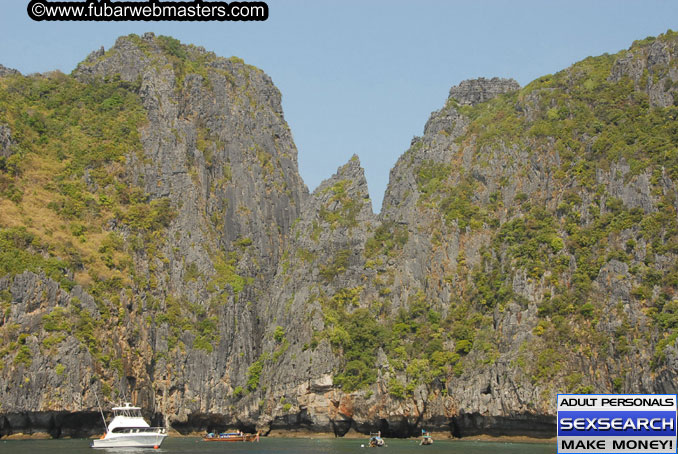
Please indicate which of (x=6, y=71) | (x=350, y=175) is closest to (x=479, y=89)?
(x=350, y=175)

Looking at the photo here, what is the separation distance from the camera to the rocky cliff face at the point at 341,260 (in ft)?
310

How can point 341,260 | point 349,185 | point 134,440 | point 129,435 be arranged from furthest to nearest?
1. point 349,185
2. point 341,260
3. point 134,440
4. point 129,435

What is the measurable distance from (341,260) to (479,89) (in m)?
42.1

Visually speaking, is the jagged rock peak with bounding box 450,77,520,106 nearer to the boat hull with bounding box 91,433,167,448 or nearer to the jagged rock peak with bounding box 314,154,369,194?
the jagged rock peak with bounding box 314,154,369,194

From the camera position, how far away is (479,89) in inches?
5512

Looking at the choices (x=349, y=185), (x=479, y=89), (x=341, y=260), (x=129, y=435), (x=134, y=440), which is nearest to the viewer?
(x=129, y=435)

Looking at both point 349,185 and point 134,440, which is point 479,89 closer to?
point 349,185

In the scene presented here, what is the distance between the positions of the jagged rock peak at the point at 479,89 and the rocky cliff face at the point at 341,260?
39 cm

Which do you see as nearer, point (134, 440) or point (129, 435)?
point (129, 435)

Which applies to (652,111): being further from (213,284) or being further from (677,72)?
(213,284)

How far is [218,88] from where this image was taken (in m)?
143

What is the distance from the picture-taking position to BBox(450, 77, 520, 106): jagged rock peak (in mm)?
139625

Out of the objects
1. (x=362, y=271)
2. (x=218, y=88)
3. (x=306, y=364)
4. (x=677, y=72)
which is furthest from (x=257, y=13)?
(x=218, y=88)

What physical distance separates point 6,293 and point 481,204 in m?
66.5
